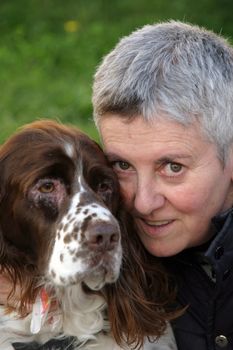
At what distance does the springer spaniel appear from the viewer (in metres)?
3.33

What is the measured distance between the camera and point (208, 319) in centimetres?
376

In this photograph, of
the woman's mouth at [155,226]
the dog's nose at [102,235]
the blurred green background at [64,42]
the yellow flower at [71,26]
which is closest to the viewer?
the dog's nose at [102,235]

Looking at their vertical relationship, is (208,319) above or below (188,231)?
below

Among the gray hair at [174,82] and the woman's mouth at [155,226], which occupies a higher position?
the gray hair at [174,82]

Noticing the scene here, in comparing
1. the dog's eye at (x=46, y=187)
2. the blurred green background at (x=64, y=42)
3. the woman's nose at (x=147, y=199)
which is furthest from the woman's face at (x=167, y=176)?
the blurred green background at (x=64, y=42)

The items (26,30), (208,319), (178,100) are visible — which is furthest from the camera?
(26,30)

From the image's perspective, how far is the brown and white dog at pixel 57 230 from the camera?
3.32 m

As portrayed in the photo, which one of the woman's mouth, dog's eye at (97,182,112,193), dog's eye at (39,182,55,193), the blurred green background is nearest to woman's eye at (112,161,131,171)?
dog's eye at (97,182,112,193)

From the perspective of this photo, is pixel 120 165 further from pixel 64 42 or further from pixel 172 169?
pixel 64 42

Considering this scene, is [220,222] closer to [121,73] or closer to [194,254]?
Result: [194,254]

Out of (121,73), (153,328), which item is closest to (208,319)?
(153,328)

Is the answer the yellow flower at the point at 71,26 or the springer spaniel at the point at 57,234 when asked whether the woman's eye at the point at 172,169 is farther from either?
the yellow flower at the point at 71,26

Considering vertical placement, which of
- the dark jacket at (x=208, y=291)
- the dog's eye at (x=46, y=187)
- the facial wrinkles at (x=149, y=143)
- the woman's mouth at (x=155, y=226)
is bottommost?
the dark jacket at (x=208, y=291)

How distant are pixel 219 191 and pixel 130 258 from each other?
1.38 feet
